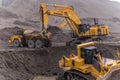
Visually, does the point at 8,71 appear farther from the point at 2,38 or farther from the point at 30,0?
the point at 30,0

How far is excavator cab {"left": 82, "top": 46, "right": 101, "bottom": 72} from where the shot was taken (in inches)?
611

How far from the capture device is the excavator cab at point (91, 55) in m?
15.5

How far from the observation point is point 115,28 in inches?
1913

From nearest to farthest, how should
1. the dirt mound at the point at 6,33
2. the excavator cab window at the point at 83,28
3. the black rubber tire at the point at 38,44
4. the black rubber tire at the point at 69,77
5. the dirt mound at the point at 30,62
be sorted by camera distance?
the black rubber tire at the point at 69,77
the dirt mound at the point at 30,62
the black rubber tire at the point at 38,44
the excavator cab window at the point at 83,28
the dirt mound at the point at 6,33

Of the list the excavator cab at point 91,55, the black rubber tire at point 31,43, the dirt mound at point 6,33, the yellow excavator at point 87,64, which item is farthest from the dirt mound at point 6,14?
the excavator cab at point 91,55

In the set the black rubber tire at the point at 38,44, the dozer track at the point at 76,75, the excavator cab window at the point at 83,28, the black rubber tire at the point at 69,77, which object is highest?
the excavator cab window at the point at 83,28

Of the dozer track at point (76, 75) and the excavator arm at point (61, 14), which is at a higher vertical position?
the excavator arm at point (61, 14)

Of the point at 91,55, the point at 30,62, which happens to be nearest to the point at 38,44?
the point at 30,62

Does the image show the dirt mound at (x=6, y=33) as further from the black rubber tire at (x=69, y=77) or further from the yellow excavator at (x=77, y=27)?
the black rubber tire at (x=69, y=77)

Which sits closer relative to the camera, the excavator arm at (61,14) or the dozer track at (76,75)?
the dozer track at (76,75)

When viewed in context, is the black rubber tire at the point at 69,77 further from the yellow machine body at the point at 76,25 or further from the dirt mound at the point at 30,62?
the yellow machine body at the point at 76,25

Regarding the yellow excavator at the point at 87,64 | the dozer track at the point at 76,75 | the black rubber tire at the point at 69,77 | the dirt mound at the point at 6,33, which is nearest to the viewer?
the yellow excavator at the point at 87,64

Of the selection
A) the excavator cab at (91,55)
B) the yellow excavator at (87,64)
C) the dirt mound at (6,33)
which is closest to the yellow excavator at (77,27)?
the dirt mound at (6,33)

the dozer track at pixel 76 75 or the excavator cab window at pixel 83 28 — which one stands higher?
the excavator cab window at pixel 83 28
